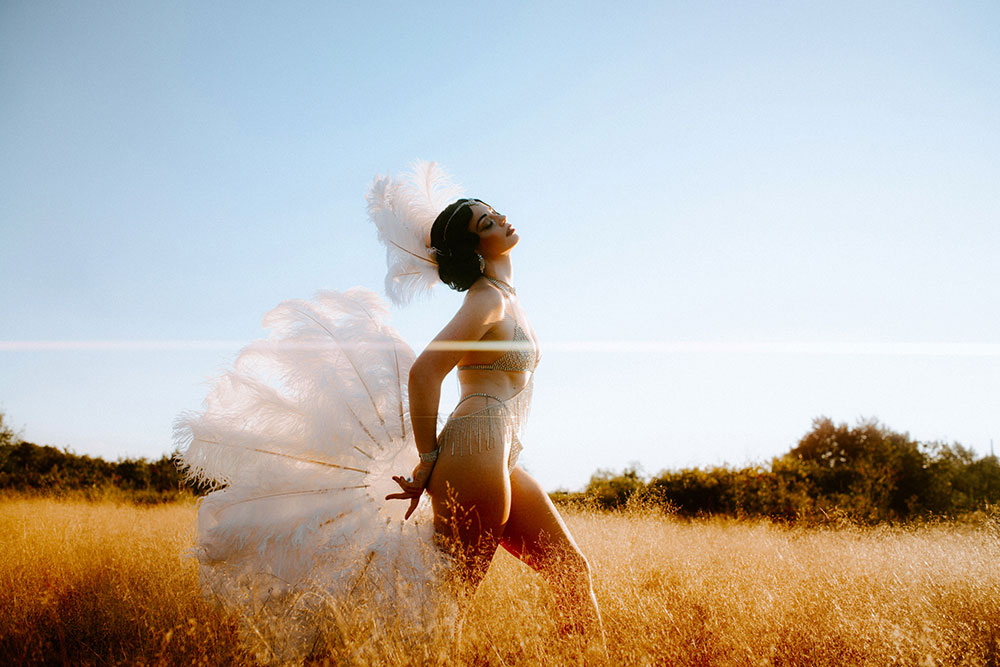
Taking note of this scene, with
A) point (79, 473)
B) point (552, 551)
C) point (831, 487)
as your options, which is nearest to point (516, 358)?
point (552, 551)

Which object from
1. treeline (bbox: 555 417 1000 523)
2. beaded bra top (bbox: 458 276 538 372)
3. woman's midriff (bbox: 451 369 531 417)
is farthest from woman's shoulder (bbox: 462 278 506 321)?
treeline (bbox: 555 417 1000 523)

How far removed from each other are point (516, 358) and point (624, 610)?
4.27ft

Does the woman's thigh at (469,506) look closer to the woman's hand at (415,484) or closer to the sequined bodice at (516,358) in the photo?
the woman's hand at (415,484)

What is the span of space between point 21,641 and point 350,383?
190cm

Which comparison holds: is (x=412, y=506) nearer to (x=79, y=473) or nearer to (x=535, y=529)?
(x=535, y=529)

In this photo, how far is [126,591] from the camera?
3.18 meters

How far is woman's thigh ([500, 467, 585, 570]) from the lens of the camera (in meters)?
2.39

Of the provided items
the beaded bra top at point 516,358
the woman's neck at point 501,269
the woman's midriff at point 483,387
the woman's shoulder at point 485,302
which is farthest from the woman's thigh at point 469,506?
the woman's neck at point 501,269

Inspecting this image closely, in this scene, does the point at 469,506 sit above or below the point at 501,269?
below

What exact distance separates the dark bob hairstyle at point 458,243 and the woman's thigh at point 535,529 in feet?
3.20

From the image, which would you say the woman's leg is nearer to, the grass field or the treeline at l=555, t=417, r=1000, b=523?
the grass field

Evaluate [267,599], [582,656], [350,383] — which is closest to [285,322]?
[350,383]

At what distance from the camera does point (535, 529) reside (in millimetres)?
2416

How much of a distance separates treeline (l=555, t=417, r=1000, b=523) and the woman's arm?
5.53 m
